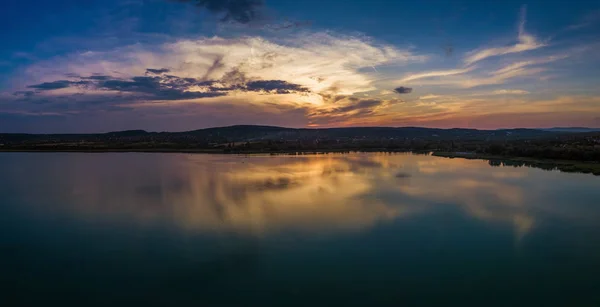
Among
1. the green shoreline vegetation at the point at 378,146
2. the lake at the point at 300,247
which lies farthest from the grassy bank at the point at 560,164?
the lake at the point at 300,247

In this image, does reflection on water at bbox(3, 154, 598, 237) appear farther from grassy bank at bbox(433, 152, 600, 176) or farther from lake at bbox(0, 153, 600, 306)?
grassy bank at bbox(433, 152, 600, 176)

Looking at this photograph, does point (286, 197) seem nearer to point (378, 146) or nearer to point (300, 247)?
point (300, 247)

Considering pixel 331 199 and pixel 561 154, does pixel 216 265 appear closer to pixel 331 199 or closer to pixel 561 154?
pixel 331 199

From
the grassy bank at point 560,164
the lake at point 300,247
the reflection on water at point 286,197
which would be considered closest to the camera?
the lake at point 300,247

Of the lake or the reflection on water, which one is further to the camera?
the reflection on water

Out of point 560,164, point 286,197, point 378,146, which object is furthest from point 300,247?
point 378,146

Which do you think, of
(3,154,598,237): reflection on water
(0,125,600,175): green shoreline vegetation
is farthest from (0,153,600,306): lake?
(0,125,600,175): green shoreline vegetation

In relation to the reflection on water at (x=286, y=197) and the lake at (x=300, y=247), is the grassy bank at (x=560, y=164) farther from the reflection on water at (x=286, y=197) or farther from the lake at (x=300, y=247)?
the lake at (x=300, y=247)

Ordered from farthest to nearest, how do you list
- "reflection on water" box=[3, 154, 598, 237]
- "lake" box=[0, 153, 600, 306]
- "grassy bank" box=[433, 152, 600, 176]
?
"grassy bank" box=[433, 152, 600, 176] → "reflection on water" box=[3, 154, 598, 237] → "lake" box=[0, 153, 600, 306]
